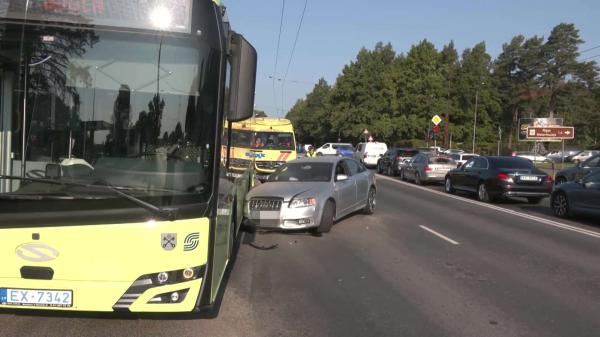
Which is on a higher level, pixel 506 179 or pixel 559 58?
pixel 559 58

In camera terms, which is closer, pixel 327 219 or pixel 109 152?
pixel 109 152

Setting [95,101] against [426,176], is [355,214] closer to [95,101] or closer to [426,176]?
[95,101]

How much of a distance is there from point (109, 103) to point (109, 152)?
39 centimetres

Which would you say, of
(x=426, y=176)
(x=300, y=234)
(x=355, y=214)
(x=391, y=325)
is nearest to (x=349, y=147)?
(x=426, y=176)

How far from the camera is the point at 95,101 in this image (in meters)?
4.16

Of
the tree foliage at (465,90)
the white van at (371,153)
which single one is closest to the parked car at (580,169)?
the white van at (371,153)

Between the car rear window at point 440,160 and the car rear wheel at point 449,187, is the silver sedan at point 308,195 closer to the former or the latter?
the car rear wheel at point 449,187

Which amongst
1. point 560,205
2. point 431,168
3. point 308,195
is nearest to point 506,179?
point 560,205

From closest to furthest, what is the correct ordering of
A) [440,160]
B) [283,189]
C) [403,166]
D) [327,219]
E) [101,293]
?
[101,293] → [327,219] → [283,189] → [440,160] → [403,166]

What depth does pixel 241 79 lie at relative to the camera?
177 inches

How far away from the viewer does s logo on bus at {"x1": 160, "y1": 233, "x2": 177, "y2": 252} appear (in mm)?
3988

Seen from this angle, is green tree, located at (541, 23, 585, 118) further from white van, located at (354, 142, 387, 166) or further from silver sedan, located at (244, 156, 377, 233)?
silver sedan, located at (244, 156, 377, 233)

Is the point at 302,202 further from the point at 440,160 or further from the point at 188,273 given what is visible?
the point at 440,160

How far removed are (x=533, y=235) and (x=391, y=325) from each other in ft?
20.8
